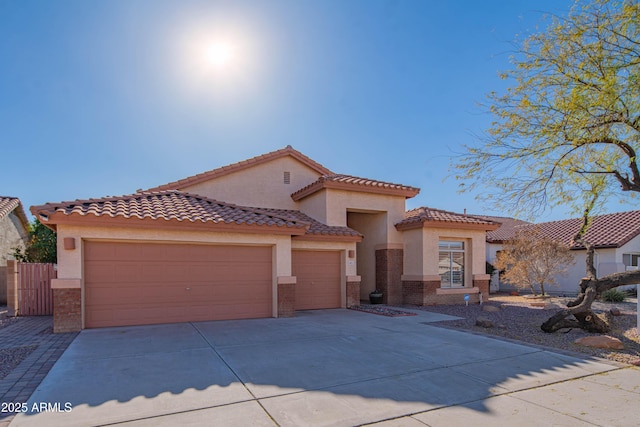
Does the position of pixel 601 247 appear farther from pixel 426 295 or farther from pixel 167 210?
pixel 167 210

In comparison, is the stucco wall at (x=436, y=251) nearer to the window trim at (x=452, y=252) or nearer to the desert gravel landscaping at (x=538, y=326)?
the window trim at (x=452, y=252)

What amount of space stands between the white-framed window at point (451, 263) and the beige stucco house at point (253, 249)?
0.05m

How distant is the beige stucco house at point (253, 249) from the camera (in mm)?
10656

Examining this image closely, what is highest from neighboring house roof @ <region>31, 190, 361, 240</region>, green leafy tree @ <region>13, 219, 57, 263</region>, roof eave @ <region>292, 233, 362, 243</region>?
neighboring house roof @ <region>31, 190, 361, 240</region>

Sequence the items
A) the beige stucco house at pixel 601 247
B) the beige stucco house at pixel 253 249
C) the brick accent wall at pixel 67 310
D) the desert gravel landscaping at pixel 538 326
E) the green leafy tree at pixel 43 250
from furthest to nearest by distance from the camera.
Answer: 1. the beige stucco house at pixel 601 247
2. the green leafy tree at pixel 43 250
3. the beige stucco house at pixel 253 249
4. the brick accent wall at pixel 67 310
5. the desert gravel landscaping at pixel 538 326

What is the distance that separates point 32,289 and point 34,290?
80 mm

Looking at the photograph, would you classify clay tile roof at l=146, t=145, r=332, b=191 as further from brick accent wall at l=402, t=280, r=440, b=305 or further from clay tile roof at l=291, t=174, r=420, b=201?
brick accent wall at l=402, t=280, r=440, b=305

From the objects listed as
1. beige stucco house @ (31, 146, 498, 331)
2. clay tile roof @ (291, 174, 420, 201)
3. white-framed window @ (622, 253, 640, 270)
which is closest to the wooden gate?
beige stucco house @ (31, 146, 498, 331)

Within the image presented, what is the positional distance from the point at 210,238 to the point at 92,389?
6.51 m

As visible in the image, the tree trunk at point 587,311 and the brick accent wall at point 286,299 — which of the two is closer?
the tree trunk at point 587,311

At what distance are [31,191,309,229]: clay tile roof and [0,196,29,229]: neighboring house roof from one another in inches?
567

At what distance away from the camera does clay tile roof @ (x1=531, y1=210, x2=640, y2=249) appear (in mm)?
21156

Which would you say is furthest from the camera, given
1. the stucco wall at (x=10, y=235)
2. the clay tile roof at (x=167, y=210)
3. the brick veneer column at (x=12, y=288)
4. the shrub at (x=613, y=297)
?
the stucco wall at (x=10, y=235)

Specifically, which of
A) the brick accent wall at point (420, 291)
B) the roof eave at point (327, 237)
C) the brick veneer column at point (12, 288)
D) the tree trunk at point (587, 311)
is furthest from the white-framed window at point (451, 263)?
the brick veneer column at point (12, 288)
